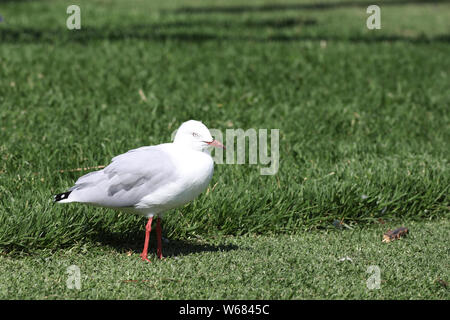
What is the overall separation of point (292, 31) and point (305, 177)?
6.74m

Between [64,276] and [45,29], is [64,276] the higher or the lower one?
the lower one

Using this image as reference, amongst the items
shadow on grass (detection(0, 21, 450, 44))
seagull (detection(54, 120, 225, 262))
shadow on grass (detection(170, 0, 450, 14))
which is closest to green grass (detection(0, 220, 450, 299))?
seagull (detection(54, 120, 225, 262))

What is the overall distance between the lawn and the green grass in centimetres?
1

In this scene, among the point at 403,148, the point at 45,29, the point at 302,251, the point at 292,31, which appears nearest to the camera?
the point at 302,251

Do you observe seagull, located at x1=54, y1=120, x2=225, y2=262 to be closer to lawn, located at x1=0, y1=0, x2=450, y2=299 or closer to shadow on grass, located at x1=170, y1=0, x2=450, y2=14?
lawn, located at x1=0, y1=0, x2=450, y2=299

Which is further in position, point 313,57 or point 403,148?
point 313,57

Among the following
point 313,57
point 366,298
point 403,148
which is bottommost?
point 366,298

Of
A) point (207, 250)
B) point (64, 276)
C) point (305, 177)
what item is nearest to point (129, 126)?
point (305, 177)

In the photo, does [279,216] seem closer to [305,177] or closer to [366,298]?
[305,177]

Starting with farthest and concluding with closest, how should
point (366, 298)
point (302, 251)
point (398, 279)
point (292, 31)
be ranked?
point (292, 31)
point (302, 251)
point (398, 279)
point (366, 298)

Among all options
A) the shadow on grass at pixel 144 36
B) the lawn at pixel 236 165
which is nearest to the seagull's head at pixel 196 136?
the lawn at pixel 236 165

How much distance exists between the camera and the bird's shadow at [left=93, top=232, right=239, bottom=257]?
4.48 metres

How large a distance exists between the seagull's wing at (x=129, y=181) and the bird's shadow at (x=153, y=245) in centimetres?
57

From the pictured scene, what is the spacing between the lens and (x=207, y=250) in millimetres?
4477
